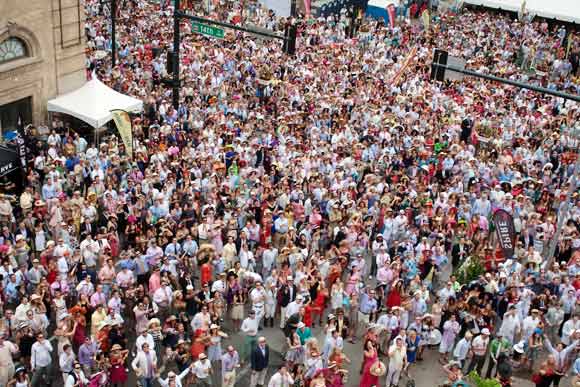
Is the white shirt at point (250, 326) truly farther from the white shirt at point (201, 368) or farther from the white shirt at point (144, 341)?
the white shirt at point (144, 341)

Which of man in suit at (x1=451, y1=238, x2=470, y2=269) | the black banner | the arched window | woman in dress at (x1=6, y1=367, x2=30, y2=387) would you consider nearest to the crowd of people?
woman in dress at (x1=6, y1=367, x2=30, y2=387)

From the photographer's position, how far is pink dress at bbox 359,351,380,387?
1231 cm

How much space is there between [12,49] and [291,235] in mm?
11227

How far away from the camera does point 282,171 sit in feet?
63.5

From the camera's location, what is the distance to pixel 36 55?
2158cm

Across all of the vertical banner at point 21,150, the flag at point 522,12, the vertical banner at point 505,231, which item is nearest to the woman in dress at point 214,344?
the vertical banner at point 505,231

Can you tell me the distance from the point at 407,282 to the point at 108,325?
6695 mm

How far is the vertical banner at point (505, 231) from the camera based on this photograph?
54.2 ft

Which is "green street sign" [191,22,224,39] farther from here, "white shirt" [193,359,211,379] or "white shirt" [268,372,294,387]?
"white shirt" [268,372,294,387]

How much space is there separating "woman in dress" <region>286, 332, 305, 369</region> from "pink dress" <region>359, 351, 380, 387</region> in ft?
3.78

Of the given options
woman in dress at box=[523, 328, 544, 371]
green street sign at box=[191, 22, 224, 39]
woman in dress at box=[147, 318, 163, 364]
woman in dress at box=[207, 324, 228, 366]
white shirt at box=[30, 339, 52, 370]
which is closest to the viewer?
white shirt at box=[30, 339, 52, 370]

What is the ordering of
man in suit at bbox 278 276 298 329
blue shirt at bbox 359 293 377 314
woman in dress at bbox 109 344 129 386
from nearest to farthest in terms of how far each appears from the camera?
woman in dress at bbox 109 344 129 386, man in suit at bbox 278 276 298 329, blue shirt at bbox 359 293 377 314

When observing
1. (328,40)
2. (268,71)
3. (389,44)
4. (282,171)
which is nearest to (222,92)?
(268,71)

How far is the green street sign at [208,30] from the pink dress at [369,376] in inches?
477
